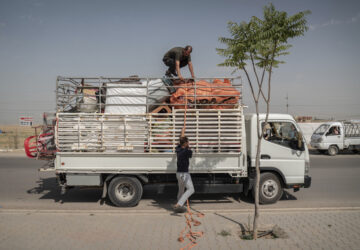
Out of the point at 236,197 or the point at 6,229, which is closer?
the point at 6,229

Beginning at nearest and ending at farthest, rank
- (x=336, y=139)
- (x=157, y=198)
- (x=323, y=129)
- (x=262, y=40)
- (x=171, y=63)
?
(x=262, y=40) → (x=157, y=198) → (x=171, y=63) → (x=336, y=139) → (x=323, y=129)

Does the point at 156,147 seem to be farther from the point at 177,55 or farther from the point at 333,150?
the point at 333,150

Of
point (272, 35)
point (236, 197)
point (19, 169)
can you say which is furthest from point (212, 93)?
point (19, 169)

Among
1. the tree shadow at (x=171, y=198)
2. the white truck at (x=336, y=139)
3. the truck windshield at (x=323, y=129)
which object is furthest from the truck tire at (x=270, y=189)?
the truck windshield at (x=323, y=129)

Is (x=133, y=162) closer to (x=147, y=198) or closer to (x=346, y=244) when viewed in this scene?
(x=147, y=198)

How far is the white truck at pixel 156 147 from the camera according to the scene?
6.33 m

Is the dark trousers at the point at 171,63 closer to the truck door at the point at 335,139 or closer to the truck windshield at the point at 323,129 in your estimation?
the truck door at the point at 335,139

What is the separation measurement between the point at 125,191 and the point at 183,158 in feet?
5.82

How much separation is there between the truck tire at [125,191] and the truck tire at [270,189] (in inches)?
110

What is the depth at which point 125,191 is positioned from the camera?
259 inches

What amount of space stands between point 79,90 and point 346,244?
646cm

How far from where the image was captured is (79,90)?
7.12 metres

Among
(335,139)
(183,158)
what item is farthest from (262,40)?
(335,139)

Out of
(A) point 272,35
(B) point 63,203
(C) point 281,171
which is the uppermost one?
(A) point 272,35
